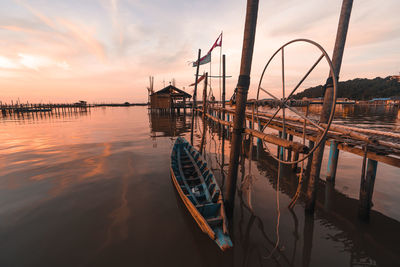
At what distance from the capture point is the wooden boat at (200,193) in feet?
15.4

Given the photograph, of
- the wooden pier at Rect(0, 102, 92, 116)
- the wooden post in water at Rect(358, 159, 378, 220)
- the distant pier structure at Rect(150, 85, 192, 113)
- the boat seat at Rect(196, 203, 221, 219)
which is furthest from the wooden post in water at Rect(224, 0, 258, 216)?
the wooden pier at Rect(0, 102, 92, 116)

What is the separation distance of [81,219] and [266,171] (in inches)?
395

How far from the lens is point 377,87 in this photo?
136625 millimetres

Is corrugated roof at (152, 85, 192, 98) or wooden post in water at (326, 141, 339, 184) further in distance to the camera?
corrugated roof at (152, 85, 192, 98)

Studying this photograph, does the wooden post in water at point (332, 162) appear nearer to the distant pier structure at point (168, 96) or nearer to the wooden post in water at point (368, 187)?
the wooden post in water at point (368, 187)

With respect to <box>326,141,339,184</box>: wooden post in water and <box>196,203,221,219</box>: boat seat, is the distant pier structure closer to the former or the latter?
<box>326,141,339,184</box>: wooden post in water

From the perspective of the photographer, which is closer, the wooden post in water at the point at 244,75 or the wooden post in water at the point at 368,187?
the wooden post in water at the point at 244,75

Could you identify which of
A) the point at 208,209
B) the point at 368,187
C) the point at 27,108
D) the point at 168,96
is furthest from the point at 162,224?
the point at 27,108

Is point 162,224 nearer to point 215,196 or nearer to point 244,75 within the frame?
point 215,196

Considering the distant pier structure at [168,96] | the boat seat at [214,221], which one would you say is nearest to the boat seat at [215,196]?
the boat seat at [214,221]

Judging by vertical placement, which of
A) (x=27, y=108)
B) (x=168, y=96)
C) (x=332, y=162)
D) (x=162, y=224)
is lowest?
(x=162, y=224)

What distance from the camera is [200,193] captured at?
Result: 7047mm

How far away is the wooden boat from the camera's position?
4.70m

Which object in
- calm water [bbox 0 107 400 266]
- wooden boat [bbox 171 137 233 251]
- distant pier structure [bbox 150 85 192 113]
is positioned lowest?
calm water [bbox 0 107 400 266]
